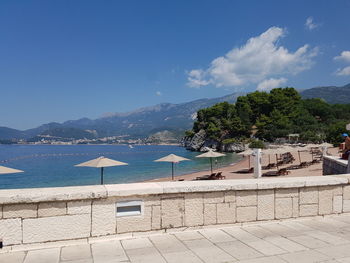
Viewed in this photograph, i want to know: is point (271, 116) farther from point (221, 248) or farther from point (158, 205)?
point (221, 248)

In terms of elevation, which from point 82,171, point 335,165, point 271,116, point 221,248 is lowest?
point 82,171

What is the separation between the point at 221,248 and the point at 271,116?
65899 mm

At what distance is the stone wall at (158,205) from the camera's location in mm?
4012

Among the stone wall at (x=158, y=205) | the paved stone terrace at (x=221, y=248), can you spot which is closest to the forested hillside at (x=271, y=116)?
the stone wall at (x=158, y=205)

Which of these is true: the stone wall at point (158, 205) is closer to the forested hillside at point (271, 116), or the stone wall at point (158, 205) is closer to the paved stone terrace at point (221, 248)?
the paved stone terrace at point (221, 248)

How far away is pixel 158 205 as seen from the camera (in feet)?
15.3

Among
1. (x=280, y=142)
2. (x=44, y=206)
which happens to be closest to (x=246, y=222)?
(x=44, y=206)

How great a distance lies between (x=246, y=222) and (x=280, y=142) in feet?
179

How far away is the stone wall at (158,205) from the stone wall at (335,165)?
13.3ft

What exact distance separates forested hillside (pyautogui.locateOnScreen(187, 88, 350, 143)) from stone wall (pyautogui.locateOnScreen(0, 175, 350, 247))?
5387cm

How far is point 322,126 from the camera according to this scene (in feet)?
185

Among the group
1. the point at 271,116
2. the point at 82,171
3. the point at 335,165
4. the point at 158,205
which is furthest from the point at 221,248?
the point at 271,116

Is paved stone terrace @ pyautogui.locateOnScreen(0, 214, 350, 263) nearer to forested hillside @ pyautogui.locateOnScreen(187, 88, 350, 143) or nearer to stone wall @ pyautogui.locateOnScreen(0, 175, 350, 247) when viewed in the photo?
stone wall @ pyautogui.locateOnScreen(0, 175, 350, 247)

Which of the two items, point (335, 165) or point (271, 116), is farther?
point (271, 116)
